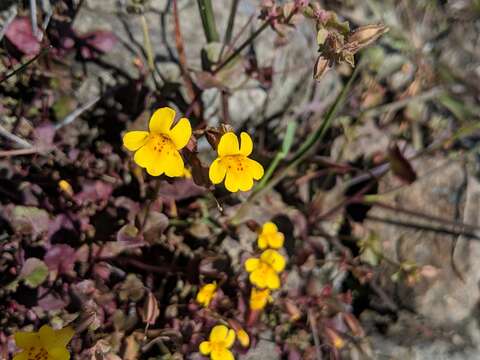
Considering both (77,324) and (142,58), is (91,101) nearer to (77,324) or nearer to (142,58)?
(142,58)

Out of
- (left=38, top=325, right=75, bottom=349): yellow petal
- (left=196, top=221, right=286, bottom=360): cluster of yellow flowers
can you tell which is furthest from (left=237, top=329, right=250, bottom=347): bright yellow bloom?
(left=38, top=325, right=75, bottom=349): yellow petal

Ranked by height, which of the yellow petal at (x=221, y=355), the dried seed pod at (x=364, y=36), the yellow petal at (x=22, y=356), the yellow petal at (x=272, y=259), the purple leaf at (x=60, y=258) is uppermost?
the dried seed pod at (x=364, y=36)

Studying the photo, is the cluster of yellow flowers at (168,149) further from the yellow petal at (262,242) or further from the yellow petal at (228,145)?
the yellow petal at (262,242)

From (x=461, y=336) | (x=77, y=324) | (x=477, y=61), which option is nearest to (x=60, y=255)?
(x=77, y=324)

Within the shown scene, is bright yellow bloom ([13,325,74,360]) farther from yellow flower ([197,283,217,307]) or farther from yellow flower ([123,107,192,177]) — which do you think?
yellow flower ([197,283,217,307])

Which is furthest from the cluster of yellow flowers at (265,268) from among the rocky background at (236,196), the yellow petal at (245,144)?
the yellow petal at (245,144)

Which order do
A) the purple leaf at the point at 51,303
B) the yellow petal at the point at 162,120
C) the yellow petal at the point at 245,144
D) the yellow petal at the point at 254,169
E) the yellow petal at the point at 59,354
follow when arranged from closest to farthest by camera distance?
the yellow petal at the point at 59,354, the yellow petal at the point at 162,120, the yellow petal at the point at 245,144, the yellow petal at the point at 254,169, the purple leaf at the point at 51,303
